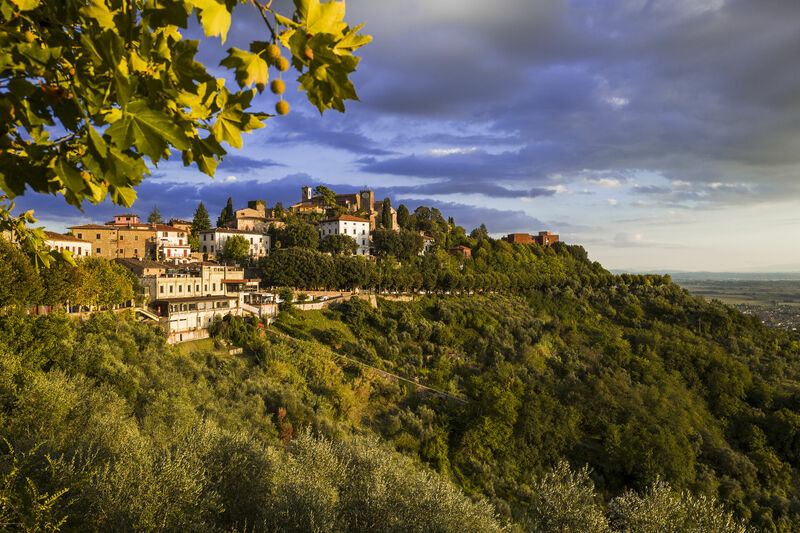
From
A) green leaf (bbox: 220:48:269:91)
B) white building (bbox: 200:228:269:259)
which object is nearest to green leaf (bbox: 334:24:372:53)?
green leaf (bbox: 220:48:269:91)

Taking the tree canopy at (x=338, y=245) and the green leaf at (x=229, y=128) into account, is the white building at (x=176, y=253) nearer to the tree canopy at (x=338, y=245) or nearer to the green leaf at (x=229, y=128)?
the tree canopy at (x=338, y=245)

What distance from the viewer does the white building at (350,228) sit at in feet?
230

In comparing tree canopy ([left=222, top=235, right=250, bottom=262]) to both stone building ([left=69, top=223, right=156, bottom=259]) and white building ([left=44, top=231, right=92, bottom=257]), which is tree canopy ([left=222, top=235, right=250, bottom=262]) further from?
white building ([left=44, top=231, right=92, bottom=257])

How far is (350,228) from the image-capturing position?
71000 mm

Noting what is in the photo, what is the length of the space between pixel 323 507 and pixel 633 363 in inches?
1807

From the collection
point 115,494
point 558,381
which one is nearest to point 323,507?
point 115,494

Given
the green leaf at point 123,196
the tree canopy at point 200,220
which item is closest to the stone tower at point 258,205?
the tree canopy at point 200,220

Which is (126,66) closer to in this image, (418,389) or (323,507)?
(323,507)

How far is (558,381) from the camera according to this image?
1619 inches

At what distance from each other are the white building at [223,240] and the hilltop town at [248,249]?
0.16m

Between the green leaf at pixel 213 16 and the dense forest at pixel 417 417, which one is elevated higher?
the green leaf at pixel 213 16

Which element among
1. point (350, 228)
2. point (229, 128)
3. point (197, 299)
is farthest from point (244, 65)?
point (350, 228)

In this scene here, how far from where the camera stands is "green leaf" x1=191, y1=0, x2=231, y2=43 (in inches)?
56.9

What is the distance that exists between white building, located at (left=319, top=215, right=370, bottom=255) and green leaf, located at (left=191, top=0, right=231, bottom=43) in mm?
68065
